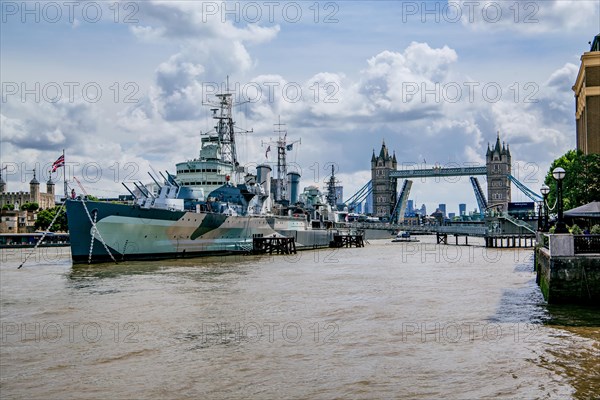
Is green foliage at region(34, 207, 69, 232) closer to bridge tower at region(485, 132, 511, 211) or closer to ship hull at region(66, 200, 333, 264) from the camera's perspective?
ship hull at region(66, 200, 333, 264)

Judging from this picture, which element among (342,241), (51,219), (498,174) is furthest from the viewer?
(498,174)

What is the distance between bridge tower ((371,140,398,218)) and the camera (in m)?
180

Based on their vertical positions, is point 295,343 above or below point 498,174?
below

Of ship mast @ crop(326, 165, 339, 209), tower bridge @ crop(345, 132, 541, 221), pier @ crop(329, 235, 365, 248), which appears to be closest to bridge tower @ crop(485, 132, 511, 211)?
tower bridge @ crop(345, 132, 541, 221)

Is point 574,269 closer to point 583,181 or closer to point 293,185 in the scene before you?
point 583,181

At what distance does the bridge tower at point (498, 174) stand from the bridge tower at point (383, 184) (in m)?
27.2

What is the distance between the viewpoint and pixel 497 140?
17250 centimetres

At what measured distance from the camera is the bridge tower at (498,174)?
16638 cm

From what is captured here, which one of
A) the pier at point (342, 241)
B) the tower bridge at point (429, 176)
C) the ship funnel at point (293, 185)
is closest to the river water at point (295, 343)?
the pier at point (342, 241)

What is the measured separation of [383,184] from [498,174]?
32357 millimetres

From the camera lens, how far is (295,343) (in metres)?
13.5

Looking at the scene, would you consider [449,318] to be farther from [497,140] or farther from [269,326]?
[497,140]

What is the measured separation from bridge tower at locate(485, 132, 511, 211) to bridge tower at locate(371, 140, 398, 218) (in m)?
27.2

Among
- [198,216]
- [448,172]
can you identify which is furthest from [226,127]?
[448,172]
